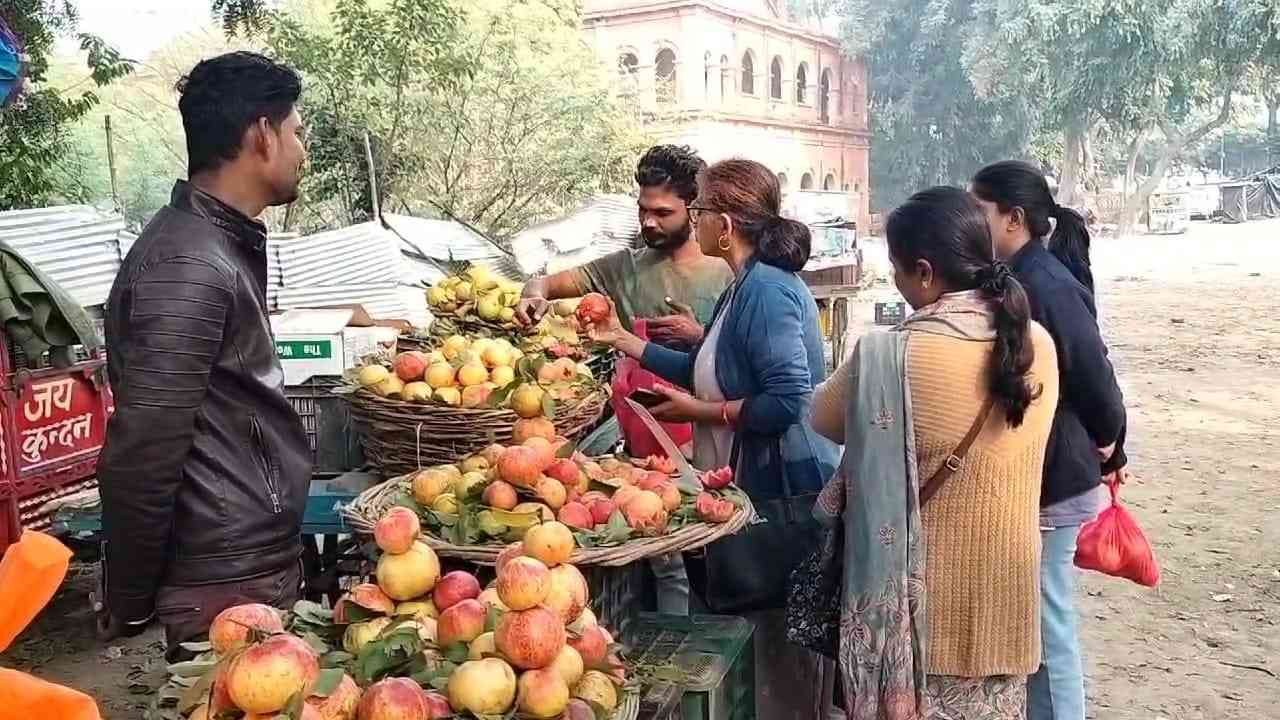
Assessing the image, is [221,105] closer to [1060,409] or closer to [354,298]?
[1060,409]

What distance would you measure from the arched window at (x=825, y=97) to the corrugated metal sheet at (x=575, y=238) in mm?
23973

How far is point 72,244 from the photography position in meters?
7.85

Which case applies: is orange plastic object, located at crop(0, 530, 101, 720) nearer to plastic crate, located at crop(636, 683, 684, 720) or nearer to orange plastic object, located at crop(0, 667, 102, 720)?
orange plastic object, located at crop(0, 667, 102, 720)

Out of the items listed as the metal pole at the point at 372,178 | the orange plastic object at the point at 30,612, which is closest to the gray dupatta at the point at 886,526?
the orange plastic object at the point at 30,612

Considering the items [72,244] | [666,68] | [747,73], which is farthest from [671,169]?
[747,73]

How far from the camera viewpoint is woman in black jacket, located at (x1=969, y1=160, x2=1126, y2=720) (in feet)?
10.1

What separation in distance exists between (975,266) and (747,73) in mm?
31865

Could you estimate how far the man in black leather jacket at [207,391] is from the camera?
6.97 feet

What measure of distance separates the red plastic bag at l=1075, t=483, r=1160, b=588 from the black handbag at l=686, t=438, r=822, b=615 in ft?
3.67

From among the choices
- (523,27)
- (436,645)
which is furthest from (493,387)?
(523,27)

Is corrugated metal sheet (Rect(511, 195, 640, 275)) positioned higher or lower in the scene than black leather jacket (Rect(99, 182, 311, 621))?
higher

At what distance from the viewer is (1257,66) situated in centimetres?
3195

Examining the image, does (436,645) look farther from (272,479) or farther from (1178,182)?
(1178,182)

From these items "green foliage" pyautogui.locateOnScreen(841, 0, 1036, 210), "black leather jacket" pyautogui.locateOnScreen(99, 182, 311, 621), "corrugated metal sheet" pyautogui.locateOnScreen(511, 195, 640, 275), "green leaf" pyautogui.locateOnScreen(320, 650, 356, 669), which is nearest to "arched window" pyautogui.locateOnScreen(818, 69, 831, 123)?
"green foliage" pyautogui.locateOnScreen(841, 0, 1036, 210)
